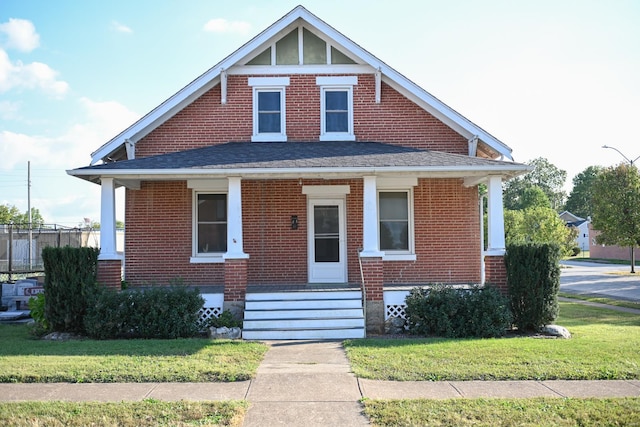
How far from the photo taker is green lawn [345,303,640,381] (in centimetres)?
769

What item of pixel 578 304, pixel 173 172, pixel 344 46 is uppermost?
pixel 344 46

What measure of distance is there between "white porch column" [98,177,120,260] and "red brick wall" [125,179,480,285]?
196 centimetres

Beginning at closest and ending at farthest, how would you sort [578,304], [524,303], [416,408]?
1. [416,408]
2. [524,303]
3. [578,304]

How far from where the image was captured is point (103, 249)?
38.3ft

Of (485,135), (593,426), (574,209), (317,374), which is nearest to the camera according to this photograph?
(593,426)

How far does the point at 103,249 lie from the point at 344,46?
7523mm

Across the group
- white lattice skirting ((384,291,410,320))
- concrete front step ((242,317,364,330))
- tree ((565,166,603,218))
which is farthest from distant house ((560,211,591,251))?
concrete front step ((242,317,364,330))

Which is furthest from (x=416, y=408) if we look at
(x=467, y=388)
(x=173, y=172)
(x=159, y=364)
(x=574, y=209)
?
(x=574, y=209)

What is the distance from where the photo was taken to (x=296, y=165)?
11586mm

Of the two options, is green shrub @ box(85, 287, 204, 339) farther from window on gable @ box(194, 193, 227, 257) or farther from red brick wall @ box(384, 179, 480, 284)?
red brick wall @ box(384, 179, 480, 284)

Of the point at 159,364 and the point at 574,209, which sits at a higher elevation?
the point at 574,209

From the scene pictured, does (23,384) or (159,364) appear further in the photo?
(159,364)

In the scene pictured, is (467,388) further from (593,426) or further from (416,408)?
(593,426)

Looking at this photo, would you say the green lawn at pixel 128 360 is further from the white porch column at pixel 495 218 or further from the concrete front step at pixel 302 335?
the white porch column at pixel 495 218
